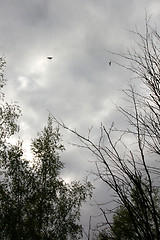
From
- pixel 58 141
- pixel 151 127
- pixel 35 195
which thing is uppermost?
pixel 58 141

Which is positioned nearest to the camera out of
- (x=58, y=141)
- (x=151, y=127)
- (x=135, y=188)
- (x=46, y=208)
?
(x=135, y=188)

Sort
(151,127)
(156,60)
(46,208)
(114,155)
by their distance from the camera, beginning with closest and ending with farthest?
1. (114,155)
2. (151,127)
3. (156,60)
4. (46,208)

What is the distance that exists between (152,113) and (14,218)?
28.8ft

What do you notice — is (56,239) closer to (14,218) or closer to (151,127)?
(14,218)

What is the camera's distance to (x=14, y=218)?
930cm

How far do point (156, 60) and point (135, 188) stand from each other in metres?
1.66

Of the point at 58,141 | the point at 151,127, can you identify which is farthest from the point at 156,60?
the point at 58,141

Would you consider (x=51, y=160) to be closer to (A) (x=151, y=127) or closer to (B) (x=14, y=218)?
(B) (x=14, y=218)

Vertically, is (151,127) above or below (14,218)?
below

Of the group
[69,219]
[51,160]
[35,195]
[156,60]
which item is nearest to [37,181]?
[35,195]

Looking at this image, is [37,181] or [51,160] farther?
[51,160]

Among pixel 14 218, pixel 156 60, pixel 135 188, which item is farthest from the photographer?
pixel 14 218

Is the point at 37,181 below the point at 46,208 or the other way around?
the other way around

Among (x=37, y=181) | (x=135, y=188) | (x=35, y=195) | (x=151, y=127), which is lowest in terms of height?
(x=135, y=188)
